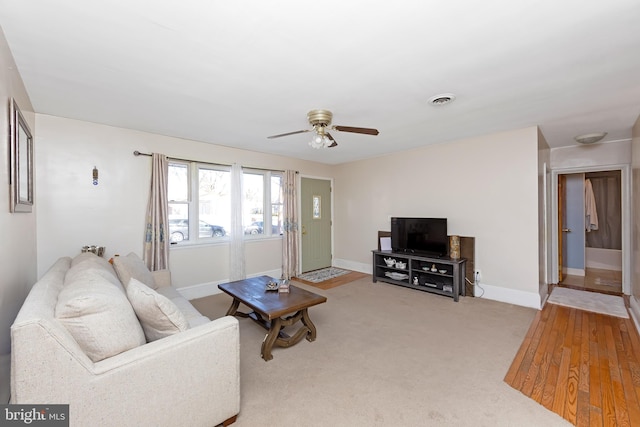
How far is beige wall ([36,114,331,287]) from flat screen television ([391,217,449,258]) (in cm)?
326

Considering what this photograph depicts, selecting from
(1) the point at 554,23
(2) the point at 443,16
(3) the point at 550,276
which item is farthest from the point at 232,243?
(3) the point at 550,276

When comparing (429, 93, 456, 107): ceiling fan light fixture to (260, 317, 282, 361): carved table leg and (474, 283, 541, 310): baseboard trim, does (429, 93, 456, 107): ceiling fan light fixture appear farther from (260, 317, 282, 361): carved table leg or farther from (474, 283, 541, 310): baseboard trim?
(474, 283, 541, 310): baseboard trim

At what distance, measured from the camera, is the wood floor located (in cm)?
178

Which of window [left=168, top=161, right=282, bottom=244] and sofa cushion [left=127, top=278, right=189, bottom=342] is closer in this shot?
sofa cushion [left=127, top=278, right=189, bottom=342]

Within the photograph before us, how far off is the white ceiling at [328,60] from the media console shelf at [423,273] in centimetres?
213

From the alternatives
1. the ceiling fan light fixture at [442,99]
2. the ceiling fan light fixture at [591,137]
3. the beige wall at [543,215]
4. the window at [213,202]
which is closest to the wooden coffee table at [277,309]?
the window at [213,202]

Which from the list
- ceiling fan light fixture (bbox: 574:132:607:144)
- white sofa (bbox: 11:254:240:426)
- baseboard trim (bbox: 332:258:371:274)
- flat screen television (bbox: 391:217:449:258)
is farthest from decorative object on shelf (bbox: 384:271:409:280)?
white sofa (bbox: 11:254:240:426)

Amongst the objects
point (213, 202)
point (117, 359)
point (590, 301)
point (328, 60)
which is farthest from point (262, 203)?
point (590, 301)

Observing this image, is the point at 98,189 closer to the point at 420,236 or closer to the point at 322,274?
the point at 322,274

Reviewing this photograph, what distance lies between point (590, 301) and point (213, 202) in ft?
18.9

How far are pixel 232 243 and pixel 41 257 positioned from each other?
2210 millimetres

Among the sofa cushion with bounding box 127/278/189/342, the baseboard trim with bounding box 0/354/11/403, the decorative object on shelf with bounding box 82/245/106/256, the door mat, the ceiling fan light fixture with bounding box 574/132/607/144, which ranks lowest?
the door mat

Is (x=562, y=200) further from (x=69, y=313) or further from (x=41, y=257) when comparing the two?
(x=41, y=257)

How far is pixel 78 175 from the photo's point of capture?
317cm
